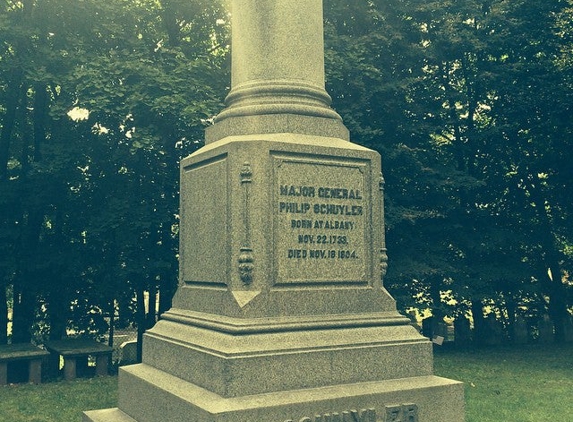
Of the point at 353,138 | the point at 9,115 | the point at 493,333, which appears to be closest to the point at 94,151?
the point at 9,115

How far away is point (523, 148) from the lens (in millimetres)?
19344

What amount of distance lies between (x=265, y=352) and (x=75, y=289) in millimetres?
12927

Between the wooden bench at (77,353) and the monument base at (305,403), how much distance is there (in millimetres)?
7459

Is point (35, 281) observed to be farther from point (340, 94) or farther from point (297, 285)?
point (297, 285)

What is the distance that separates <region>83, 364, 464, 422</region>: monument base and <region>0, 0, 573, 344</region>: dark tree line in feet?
29.4

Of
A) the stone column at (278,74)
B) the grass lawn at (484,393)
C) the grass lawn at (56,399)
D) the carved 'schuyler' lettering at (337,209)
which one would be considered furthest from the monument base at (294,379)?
the grass lawn at (56,399)

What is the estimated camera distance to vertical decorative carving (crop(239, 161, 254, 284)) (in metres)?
5.75

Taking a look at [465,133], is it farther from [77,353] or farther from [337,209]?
[337,209]

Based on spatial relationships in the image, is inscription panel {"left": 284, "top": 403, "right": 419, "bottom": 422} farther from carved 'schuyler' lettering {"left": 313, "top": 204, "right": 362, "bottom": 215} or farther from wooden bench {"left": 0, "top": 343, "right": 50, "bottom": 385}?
wooden bench {"left": 0, "top": 343, "right": 50, "bottom": 385}

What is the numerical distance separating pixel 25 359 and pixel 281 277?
8.91 meters

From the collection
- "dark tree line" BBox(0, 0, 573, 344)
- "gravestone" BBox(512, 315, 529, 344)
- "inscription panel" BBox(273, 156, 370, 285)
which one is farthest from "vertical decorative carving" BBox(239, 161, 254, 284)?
"gravestone" BBox(512, 315, 529, 344)

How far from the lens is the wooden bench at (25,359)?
40.7 feet

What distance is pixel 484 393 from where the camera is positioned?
415 inches

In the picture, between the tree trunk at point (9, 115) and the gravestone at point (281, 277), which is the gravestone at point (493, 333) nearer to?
the gravestone at point (281, 277)
